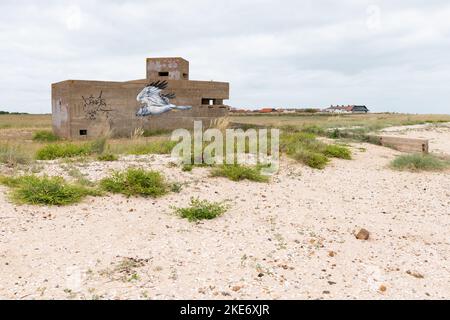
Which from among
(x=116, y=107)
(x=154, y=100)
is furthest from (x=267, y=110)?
(x=116, y=107)

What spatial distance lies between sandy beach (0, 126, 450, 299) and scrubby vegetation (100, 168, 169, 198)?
0.54ft

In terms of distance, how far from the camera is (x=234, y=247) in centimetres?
387

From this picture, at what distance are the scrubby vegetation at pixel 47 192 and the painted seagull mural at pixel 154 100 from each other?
43.2 feet

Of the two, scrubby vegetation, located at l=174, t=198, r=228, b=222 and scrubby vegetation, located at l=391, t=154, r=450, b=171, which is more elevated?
scrubby vegetation, located at l=391, t=154, r=450, b=171

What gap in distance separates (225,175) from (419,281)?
392cm

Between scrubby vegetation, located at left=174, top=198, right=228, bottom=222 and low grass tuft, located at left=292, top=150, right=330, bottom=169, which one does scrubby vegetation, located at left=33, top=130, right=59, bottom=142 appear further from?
scrubby vegetation, located at left=174, top=198, right=228, bottom=222

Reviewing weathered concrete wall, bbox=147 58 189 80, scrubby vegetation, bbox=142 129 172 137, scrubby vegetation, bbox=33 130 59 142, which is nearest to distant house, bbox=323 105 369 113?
weathered concrete wall, bbox=147 58 189 80

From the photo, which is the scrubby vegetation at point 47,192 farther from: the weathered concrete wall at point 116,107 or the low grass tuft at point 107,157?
the weathered concrete wall at point 116,107

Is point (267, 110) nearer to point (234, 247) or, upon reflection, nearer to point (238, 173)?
point (238, 173)

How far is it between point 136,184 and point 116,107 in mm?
12821

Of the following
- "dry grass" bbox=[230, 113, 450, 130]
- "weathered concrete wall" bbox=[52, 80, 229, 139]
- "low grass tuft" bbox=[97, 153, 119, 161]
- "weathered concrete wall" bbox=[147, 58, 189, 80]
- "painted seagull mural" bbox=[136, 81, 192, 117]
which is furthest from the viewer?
"dry grass" bbox=[230, 113, 450, 130]

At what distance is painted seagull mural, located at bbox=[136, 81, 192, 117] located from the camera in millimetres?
18045

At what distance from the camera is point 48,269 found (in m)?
3.22
